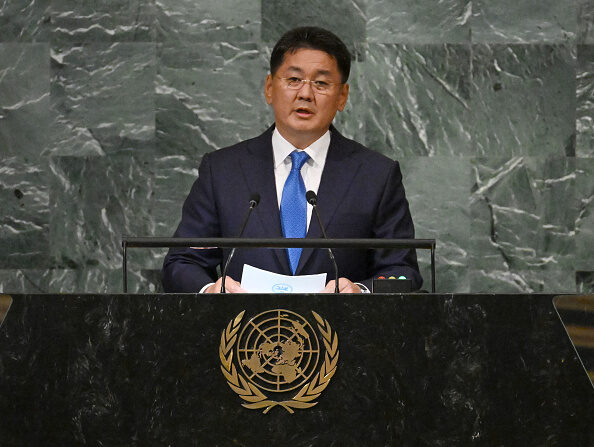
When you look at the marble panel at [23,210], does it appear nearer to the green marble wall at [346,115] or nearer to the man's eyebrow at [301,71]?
the green marble wall at [346,115]

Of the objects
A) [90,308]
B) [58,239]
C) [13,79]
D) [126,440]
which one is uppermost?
[13,79]

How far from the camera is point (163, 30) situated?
16.2 ft

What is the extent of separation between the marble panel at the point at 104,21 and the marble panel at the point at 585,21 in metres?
2.12

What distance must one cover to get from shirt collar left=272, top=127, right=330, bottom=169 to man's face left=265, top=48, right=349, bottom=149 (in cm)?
3

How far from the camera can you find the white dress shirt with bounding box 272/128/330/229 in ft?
11.8

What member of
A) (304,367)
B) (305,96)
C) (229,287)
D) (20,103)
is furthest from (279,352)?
(20,103)

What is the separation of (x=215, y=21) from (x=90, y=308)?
2.82 meters

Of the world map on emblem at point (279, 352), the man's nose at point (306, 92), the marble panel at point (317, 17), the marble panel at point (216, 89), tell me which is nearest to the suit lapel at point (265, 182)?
the man's nose at point (306, 92)

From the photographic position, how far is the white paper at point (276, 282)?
→ 2908mm

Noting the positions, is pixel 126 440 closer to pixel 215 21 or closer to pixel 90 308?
pixel 90 308

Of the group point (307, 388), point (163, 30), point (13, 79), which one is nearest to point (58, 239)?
point (13, 79)

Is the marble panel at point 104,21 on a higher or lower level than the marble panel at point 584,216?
higher

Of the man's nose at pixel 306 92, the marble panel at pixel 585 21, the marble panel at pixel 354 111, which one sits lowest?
the man's nose at pixel 306 92

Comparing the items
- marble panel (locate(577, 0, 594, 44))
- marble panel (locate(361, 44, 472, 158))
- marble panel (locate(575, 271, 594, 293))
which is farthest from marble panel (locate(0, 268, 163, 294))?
marble panel (locate(577, 0, 594, 44))
